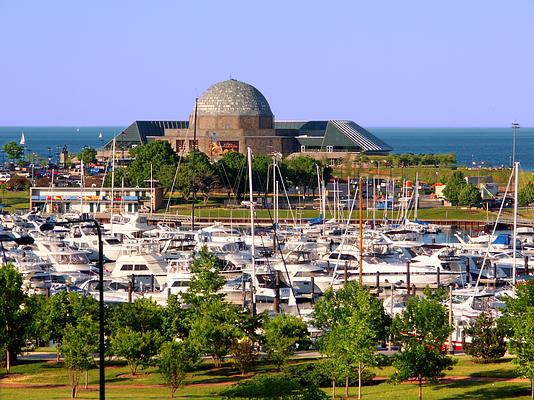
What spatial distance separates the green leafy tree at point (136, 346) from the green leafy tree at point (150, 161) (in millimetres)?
73964

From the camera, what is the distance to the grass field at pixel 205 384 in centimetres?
3953

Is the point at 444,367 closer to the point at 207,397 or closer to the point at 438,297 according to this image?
the point at 438,297

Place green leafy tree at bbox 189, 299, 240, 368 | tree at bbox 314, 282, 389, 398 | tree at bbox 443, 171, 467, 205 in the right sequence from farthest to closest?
1. tree at bbox 443, 171, 467, 205
2. green leafy tree at bbox 189, 299, 240, 368
3. tree at bbox 314, 282, 389, 398

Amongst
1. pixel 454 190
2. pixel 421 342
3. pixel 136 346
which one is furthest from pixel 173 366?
pixel 454 190

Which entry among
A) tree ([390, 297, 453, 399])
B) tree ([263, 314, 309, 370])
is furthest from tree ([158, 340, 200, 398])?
tree ([390, 297, 453, 399])

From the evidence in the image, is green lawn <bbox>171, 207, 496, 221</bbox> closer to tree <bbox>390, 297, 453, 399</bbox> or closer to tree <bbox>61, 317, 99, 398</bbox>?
tree <bbox>61, 317, 99, 398</bbox>

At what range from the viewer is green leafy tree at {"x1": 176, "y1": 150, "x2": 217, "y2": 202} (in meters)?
114

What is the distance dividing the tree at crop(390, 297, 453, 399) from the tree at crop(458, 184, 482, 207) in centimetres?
7176

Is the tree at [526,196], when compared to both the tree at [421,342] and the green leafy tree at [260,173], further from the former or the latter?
the tree at [421,342]

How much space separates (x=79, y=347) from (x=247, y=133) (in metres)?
122

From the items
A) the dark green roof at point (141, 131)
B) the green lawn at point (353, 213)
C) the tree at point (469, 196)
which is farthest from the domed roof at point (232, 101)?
the tree at point (469, 196)

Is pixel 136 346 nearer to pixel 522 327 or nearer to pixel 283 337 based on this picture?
pixel 283 337

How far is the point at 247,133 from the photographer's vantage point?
164375mm

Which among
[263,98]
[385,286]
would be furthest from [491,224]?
[263,98]
